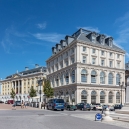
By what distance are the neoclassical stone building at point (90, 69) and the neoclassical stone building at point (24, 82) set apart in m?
27.6

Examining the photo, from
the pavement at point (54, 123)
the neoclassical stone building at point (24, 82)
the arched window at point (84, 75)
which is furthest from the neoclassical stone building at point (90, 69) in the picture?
the pavement at point (54, 123)

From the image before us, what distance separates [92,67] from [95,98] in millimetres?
8993

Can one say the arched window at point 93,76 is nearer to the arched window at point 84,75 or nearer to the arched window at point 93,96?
the arched window at point 84,75

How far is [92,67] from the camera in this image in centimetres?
5547

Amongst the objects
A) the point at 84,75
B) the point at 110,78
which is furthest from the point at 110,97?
the point at 84,75

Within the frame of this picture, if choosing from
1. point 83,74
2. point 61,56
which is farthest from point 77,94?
point 61,56

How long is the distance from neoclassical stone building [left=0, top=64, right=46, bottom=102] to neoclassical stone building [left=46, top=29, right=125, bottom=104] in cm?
2756

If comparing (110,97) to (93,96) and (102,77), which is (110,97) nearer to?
(93,96)

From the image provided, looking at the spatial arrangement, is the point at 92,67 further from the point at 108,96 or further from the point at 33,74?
the point at 33,74

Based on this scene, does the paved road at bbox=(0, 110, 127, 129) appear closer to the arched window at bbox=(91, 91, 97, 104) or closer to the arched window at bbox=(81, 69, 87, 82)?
the arched window at bbox=(81, 69, 87, 82)

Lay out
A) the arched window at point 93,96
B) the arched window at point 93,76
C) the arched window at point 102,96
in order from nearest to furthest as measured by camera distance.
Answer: the arched window at point 93,96 < the arched window at point 93,76 < the arched window at point 102,96

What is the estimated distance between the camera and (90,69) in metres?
55.1

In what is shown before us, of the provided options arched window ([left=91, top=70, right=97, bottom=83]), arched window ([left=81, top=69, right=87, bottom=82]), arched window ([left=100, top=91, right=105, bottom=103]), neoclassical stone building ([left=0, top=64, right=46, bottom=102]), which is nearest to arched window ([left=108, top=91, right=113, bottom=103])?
arched window ([left=100, top=91, right=105, bottom=103])

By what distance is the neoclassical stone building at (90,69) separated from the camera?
53.4 metres
